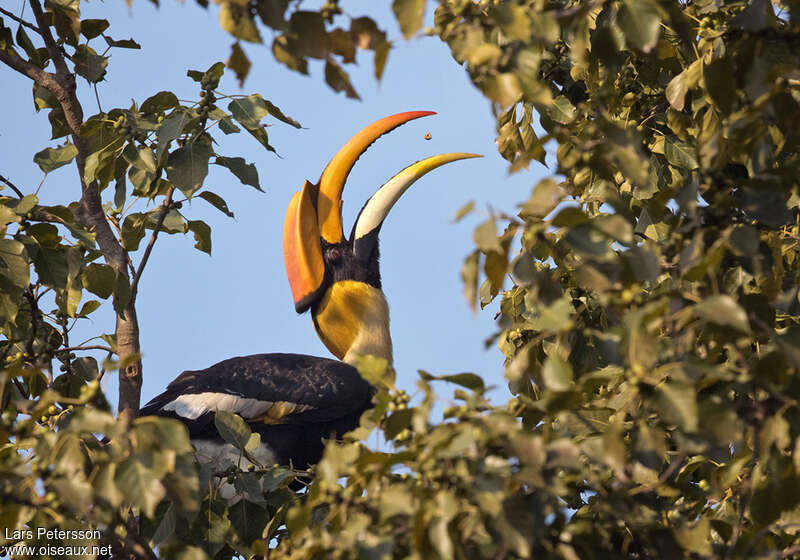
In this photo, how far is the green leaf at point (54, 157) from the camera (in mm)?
4184

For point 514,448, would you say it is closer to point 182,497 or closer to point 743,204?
point 182,497

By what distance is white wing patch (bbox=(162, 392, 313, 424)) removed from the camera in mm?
5520

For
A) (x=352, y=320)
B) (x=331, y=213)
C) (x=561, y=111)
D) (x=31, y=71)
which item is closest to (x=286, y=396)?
(x=352, y=320)

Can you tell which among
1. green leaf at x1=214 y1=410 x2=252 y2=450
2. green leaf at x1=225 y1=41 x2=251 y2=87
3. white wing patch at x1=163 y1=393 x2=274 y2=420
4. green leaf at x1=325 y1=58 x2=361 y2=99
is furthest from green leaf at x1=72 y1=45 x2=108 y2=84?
green leaf at x1=325 y1=58 x2=361 y2=99

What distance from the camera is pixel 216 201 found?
425 centimetres

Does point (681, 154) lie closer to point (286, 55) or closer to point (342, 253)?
point (286, 55)

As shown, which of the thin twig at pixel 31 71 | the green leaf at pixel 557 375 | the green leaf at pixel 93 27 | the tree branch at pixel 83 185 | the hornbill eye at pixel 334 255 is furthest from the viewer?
the hornbill eye at pixel 334 255

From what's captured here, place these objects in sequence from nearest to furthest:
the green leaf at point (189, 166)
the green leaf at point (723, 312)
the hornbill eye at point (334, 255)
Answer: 1. the green leaf at point (723, 312)
2. the green leaf at point (189, 166)
3. the hornbill eye at point (334, 255)

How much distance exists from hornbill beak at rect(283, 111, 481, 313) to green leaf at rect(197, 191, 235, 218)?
8.53ft

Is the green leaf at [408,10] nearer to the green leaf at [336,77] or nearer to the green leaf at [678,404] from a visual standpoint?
the green leaf at [336,77]

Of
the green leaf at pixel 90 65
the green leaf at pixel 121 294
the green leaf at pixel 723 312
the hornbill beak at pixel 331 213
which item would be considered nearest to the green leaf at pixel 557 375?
the green leaf at pixel 723 312

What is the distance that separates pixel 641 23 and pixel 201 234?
108 inches

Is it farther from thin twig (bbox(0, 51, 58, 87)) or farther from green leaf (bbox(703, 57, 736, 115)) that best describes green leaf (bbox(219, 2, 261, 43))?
thin twig (bbox(0, 51, 58, 87))

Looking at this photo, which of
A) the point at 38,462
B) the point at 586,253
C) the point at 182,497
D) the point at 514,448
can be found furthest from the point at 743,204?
the point at 38,462
